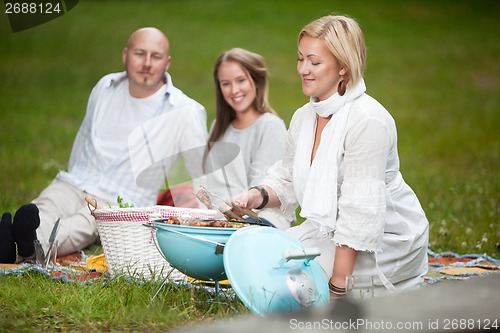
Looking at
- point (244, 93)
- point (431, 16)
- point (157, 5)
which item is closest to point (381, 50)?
point (431, 16)

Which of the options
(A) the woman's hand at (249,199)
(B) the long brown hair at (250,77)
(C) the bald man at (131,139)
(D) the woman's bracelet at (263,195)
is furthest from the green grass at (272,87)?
(B) the long brown hair at (250,77)

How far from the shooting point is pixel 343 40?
168 inches

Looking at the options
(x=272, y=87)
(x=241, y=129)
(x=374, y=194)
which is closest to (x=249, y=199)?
(x=374, y=194)

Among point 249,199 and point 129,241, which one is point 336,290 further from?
point 129,241

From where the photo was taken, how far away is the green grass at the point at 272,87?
462cm

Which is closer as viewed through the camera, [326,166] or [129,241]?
[326,166]

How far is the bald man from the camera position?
5.96m

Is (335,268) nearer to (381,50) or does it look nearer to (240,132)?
(240,132)

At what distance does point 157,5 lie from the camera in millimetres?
21453

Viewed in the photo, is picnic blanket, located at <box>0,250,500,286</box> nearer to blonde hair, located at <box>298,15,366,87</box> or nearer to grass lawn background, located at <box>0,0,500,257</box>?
grass lawn background, located at <box>0,0,500,257</box>

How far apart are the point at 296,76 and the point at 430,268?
1096 cm

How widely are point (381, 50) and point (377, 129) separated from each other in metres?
15.0

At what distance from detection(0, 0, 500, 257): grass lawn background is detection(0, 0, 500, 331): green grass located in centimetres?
3

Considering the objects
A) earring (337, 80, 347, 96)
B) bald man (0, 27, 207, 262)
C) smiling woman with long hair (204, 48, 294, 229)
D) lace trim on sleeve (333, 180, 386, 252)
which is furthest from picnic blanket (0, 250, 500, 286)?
earring (337, 80, 347, 96)
